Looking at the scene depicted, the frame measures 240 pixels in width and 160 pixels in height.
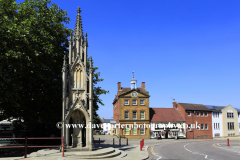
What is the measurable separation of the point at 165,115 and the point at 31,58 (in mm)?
42803

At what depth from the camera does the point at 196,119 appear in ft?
186

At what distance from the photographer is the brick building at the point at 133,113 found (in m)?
51.2

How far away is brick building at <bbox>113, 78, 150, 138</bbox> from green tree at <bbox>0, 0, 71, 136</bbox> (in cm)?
2884

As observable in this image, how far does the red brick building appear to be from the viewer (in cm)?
5538

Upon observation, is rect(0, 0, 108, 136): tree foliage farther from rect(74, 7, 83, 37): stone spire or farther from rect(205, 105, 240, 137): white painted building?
rect(205, 105, 240, 137): white painted building

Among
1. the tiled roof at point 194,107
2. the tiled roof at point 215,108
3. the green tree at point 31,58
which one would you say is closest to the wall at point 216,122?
the tiled roof at point 215,108

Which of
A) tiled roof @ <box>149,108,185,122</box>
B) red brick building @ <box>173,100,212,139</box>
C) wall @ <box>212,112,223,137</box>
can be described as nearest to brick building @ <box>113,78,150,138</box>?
tiled roof @ <box>149,108,185,122</box>

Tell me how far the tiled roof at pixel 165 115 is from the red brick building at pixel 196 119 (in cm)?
131

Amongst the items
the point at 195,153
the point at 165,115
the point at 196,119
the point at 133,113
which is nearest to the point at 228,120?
the point at 196,119

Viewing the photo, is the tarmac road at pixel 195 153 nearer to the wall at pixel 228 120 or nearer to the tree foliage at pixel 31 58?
the tree foliage at pixel 31 58

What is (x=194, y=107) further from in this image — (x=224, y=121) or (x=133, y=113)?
(x=133, y=113)

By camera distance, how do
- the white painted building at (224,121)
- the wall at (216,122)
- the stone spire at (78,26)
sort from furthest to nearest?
the white painted building at (224,121)
the wall at (216,122)
the stone spire at (78,26)

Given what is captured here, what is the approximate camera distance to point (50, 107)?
2342 cm

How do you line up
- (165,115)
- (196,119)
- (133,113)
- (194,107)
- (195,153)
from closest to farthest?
(195,153), (133,113), (165,115), (196,119), (194,107)
